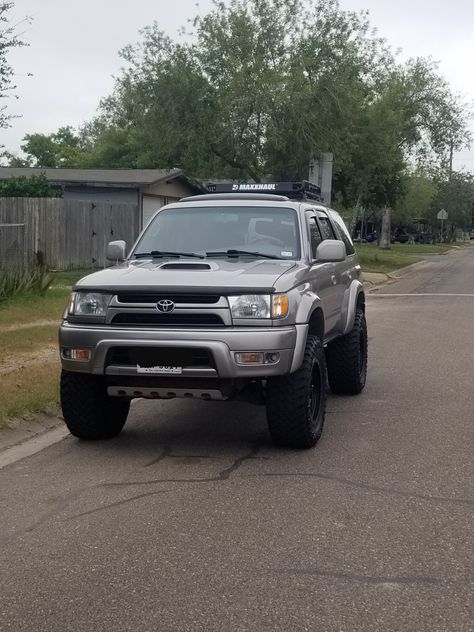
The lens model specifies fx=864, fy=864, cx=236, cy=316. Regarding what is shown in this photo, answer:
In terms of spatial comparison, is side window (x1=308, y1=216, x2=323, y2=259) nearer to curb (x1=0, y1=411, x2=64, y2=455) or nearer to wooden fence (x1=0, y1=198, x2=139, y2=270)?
curb (x1=0, y1=411, x2=64, y2=455)

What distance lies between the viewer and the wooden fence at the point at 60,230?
821 inches

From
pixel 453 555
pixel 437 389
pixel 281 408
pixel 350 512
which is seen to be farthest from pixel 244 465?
pixel 437 389

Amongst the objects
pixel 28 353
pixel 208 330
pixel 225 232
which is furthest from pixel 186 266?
pixel 28 353

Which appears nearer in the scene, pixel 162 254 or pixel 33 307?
pixel 162 254

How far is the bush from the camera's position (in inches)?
591

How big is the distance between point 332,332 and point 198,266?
1979 mm

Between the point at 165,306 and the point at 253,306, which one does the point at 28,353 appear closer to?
the point at 165,306

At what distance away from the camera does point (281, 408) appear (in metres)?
6.42

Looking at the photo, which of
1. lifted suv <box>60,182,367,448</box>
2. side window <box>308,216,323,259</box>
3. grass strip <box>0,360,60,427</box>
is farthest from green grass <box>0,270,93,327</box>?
side window <box>308,216,323,259</box>

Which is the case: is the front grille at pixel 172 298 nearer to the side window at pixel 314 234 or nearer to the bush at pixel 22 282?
the side window at pixel 314 234

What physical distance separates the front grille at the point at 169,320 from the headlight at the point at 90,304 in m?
0.15

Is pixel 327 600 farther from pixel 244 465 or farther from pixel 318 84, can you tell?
pixel 318 84

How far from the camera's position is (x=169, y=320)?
6.30 metres

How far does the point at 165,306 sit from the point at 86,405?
1149 millimetres
